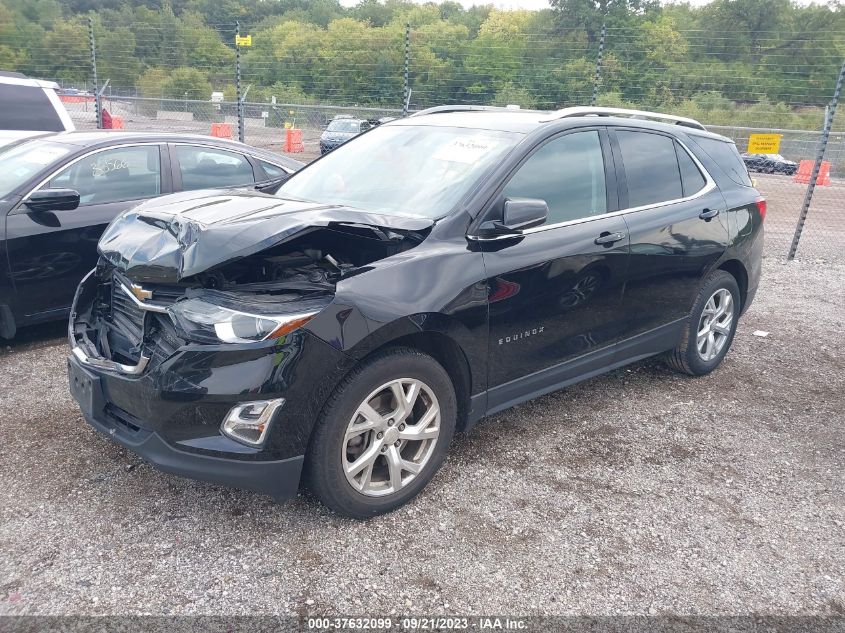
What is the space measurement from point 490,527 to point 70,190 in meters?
3.69

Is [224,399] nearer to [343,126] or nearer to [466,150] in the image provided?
[466,150]

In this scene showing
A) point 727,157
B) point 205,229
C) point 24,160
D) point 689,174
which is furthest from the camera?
point 24,160

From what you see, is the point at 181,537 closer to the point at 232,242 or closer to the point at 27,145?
the point at 232,242

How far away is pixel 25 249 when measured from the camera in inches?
180

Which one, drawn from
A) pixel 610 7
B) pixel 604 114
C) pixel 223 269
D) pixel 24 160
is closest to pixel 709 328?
pixel 604 114

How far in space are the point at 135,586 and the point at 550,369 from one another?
223 centimetres

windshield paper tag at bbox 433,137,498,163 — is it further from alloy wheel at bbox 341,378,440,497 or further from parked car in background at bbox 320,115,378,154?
parked car in background at bbox 320,115,378,154

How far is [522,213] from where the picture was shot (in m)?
3.12

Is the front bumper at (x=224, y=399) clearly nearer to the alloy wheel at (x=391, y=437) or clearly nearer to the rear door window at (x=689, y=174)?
the alloy wheel at (x=391, y=437)

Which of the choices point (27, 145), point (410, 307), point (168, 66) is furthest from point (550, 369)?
point (168, 66)

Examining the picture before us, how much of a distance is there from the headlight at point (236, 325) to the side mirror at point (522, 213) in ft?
3.42

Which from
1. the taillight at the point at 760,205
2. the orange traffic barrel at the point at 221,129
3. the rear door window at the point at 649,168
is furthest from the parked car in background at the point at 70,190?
the orange traffic barrel at the point at 221,129

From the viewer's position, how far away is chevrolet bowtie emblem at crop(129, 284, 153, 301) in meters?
2.83

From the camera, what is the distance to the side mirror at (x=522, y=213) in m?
3.11
